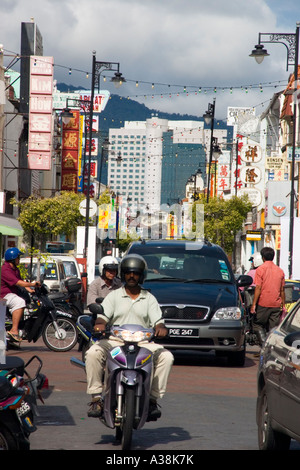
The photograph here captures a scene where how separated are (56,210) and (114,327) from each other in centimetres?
5264

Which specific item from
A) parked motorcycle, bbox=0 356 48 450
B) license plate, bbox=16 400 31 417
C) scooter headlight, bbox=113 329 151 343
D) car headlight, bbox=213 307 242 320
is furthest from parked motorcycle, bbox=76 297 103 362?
car headlight, bbox=213 307 242 320

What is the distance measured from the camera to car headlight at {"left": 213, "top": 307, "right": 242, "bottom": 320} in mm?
14530

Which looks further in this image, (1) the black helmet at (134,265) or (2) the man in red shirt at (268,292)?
(2) the man in red shirt at (268,292)

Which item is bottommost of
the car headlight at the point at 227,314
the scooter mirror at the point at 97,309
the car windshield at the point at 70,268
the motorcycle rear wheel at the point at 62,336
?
the motorcycle rear wheel at the point at 62,336

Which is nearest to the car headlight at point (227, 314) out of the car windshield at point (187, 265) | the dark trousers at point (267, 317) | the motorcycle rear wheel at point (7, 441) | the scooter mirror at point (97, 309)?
the car windshield at point (187, 265)

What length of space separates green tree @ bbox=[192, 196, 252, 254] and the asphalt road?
174 ft

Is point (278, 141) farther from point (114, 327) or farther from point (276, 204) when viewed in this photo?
point (114, 327)

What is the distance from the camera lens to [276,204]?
1868 inches

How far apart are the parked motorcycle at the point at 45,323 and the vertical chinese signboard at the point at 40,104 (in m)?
33.8

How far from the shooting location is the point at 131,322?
823cm

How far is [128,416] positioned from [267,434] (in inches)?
45.6

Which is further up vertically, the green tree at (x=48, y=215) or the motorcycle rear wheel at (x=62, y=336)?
the green tree at (x=48, y=215)

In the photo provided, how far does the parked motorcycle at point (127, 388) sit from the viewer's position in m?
7.52

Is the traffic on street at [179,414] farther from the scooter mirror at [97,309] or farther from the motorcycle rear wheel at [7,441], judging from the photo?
the motorcycle rear wheel at [7,441]
